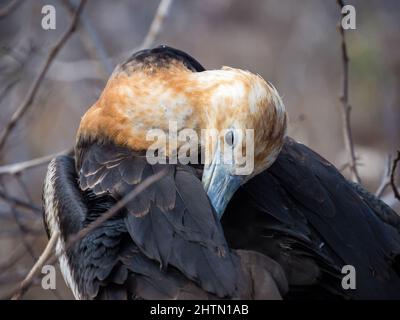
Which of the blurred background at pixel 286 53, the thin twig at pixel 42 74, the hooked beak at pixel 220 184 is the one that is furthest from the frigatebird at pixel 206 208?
the blurred background at pixel 286 53

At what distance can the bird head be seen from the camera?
354 cm

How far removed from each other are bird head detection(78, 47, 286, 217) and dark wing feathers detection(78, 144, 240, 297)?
0.55 feet

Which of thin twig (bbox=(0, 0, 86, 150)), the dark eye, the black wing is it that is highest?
thin twig (bbox=(0, 0, 86, 150))

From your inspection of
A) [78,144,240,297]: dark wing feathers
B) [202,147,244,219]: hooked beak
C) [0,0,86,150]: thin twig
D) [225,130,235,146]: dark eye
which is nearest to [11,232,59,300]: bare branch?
[78,144,240,297]: dark wing feathers

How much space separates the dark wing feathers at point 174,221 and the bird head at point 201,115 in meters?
0.17

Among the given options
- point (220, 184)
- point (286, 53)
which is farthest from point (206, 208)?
point (286, 53)

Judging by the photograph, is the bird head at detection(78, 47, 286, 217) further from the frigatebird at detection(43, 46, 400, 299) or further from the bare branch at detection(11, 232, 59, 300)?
the bare branch at detection(11, 232, 59, 300)

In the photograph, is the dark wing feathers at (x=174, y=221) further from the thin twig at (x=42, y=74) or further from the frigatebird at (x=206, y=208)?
the thin twig at (x=42, y=74)

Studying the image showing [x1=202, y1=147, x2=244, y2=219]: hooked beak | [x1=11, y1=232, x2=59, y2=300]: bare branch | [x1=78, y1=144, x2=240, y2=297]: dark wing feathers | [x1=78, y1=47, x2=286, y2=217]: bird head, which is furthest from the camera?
[x1=78, y1=47, x2=286, y2=217]: bird head

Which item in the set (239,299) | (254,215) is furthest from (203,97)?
(239,299)

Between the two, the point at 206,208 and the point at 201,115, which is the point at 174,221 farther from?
the point at 201,115

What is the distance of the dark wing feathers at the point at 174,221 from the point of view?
2.91 meters

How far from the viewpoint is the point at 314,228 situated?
344 cm
